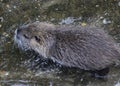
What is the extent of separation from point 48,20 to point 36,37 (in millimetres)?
935

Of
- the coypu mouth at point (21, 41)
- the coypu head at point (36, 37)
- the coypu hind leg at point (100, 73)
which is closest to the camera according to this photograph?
the coypu hind leg at point (100, 73)

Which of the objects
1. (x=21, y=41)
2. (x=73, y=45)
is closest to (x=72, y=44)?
(x=73, y=45)

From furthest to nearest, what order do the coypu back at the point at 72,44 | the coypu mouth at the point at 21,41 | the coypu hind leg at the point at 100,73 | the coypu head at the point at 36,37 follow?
1. the coypu mouth at the point at 21,41
2. the coypu head at the point at 36,37
3. the coypu hind leg at the point at 100,73
4. the coypu back at the point at 72,44

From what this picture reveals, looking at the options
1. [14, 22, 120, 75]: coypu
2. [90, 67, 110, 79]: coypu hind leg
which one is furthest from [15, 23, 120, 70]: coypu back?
[90, 67, 110, 79]: coypu hind leg

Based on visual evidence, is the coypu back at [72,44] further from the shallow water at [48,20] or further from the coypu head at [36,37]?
the shallow water at [48,20]

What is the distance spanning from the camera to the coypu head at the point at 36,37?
5.59m

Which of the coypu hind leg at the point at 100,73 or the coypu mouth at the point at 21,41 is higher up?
the coypu mouth at the point at 21,41

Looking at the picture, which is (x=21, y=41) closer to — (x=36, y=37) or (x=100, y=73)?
(x=36, y=37)

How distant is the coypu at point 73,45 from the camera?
17.3ft

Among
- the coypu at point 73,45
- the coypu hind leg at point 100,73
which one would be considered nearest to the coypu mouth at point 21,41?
the coypu at point 73,45

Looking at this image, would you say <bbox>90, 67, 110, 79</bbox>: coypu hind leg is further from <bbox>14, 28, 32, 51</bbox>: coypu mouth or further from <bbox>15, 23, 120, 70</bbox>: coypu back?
<bbox>14, 28, 32, 51</bbox>: coypu mouth

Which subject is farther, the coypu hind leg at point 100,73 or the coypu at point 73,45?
the coypu hind leg at point 100,73

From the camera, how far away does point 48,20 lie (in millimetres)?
6480

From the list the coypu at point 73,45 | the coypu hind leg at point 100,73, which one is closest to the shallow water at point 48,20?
the coypu hind leg at point 100,73
